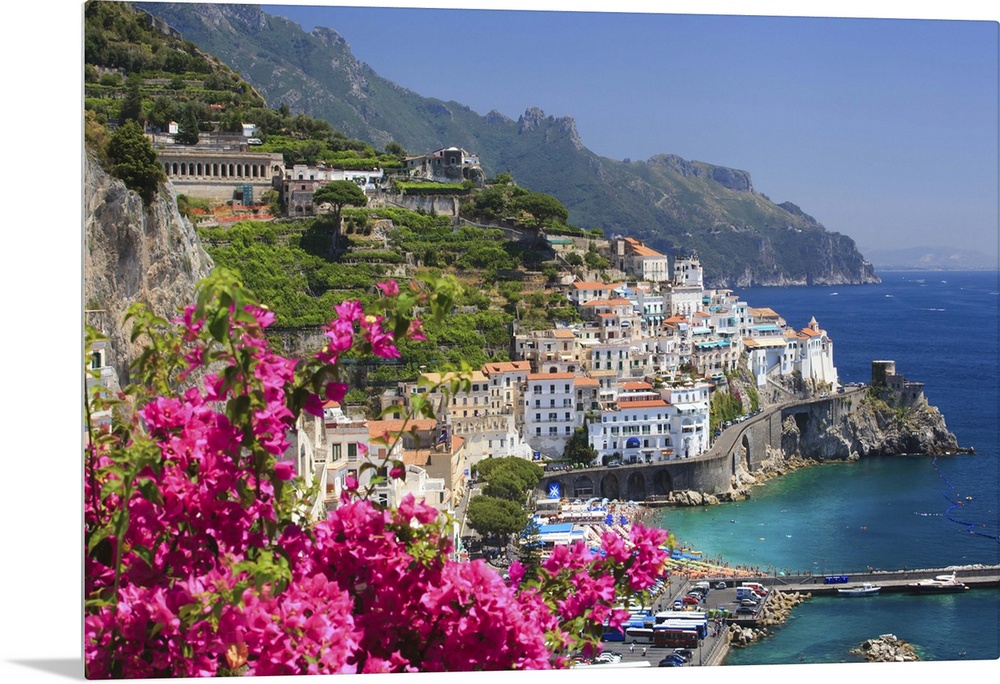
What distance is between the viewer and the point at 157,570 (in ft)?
7.76

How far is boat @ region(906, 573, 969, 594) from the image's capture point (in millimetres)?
13797

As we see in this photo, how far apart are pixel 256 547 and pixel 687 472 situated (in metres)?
16.9

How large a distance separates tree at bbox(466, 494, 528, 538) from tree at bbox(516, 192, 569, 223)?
1109 cm

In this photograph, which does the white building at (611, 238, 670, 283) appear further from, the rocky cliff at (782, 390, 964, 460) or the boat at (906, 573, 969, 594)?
the boat at (906, 573, 969, 594)

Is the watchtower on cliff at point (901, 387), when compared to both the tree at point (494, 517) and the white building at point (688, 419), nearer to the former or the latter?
the white building at point (688, 419)

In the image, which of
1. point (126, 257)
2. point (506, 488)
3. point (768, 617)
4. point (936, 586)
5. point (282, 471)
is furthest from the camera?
point (506, 488)

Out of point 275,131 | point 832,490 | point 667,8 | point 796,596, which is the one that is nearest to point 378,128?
point 275,131

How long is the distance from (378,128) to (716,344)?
8.68 meters

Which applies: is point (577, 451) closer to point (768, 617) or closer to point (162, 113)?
point (768, 617)

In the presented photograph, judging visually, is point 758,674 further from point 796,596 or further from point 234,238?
point 234,238

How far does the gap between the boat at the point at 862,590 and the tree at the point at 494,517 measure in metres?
3.54

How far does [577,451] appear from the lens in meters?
18.1

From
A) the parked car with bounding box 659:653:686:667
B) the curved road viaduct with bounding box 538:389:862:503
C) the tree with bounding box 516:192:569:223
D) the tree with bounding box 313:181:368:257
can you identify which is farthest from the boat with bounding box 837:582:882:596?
the tree with bounding box 516:192:569:223

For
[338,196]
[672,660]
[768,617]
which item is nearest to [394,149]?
[338,196]
